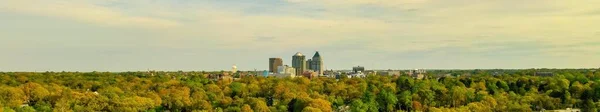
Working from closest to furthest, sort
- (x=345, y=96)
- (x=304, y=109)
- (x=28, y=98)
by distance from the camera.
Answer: (x=304, y=109), (x=28, y=98), (x=345, y=96)

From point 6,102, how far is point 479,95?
47.9 m

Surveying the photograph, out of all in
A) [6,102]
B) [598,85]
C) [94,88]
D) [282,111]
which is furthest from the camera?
[94,88]

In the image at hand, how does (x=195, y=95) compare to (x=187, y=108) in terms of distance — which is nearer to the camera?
(x=187, y=108)

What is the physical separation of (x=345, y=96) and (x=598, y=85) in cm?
3405

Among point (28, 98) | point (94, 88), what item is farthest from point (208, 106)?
point (94, 88)

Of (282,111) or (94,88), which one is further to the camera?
(94,88)

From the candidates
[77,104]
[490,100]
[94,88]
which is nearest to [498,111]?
[490,100]

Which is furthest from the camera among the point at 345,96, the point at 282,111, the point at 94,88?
the point at 94,88

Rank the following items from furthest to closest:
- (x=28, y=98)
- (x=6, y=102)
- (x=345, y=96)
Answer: (x=345, y=96) → (x=28, y=98) → (x=6, y=102)

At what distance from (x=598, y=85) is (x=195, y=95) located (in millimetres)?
51458

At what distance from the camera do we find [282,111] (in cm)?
5275

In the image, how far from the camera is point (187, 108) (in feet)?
180

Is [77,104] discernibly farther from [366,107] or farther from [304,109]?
[366,107]

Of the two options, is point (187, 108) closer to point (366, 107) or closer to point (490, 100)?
point (366, 107)
